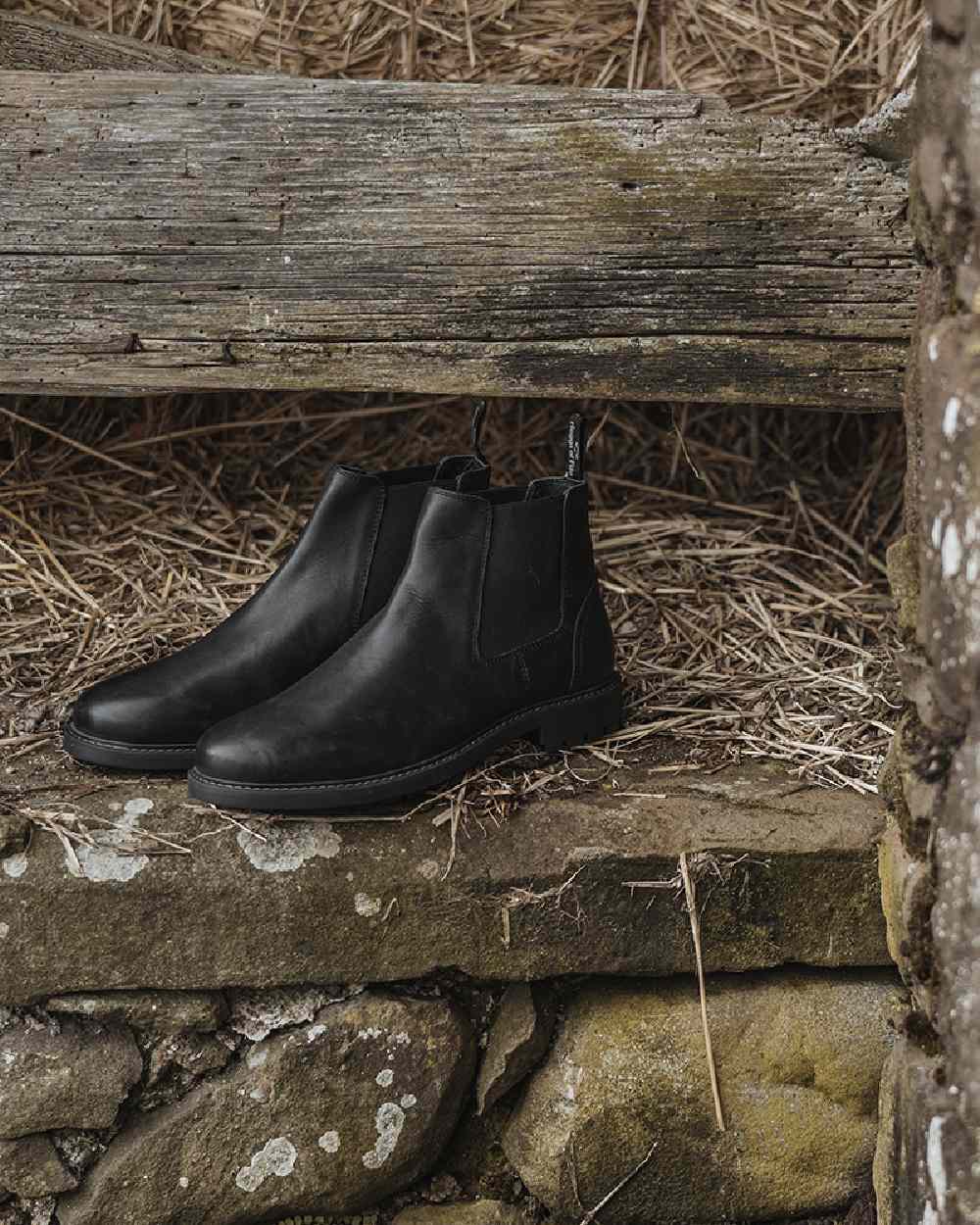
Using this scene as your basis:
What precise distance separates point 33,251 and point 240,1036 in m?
1.01

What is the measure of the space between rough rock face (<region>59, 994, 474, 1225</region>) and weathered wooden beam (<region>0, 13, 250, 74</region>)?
130cm

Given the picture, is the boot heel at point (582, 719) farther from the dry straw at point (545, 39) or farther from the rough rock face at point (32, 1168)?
the dry straw at point (545, 39)

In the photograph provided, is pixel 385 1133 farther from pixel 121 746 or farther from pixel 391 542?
pixel 391 542

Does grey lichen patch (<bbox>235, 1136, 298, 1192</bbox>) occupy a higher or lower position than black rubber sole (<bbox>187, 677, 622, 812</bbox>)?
lower

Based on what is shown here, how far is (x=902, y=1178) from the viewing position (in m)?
1.22

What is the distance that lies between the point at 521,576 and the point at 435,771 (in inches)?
9.6

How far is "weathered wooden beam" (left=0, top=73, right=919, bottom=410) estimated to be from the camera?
5.83 feet

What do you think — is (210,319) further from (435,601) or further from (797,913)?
(797,913)

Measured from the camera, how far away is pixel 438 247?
1.80 meters

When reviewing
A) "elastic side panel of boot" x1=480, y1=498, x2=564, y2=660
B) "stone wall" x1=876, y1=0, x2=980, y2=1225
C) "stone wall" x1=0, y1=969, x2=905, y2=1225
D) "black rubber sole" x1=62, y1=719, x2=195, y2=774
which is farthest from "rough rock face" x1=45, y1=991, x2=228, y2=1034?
"stone wall" x1=876, y1=0, x2=980, y2=1225

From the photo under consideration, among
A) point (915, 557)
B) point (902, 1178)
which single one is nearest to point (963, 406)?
point (915, 557)

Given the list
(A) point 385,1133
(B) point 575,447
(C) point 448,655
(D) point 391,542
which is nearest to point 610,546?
(B) point 575,447

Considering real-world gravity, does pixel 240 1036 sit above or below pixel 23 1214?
above

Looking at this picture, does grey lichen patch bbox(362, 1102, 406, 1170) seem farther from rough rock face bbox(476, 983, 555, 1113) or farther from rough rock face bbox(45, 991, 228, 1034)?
rough rock face bbox(45, 991, 228, 1034)
